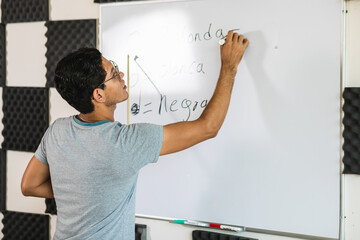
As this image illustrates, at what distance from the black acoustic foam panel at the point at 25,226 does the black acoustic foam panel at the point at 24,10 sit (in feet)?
3.22

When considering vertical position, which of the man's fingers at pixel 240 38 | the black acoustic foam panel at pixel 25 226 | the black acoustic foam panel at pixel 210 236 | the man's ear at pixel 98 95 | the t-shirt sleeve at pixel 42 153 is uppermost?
the man's fingers at pixel 240 38

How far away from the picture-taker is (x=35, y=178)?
1.21m

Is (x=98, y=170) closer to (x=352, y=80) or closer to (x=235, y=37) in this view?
(x=235, y=37)

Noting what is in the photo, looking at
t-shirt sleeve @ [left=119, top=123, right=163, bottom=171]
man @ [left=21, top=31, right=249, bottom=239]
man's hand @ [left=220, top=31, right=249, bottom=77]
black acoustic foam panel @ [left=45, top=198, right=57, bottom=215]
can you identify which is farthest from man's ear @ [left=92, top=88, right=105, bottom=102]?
black acoustic foam panel @ [left=45, top=198, right=57, bottom=215]

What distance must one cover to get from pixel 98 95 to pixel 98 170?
0.73 feet

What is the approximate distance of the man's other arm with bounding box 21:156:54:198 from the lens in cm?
119

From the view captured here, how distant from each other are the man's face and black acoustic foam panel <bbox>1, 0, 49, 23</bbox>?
852mm

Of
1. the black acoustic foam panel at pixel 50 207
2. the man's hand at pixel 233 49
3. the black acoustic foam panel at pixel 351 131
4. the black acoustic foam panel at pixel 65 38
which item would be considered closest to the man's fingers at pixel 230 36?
the man's hand at pixel 233 49

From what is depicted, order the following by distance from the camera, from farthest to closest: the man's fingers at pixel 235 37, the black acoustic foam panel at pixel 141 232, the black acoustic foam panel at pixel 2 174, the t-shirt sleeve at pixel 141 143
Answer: the black acoustic foam panel at pixel 2 174, the black acoustic foam panel at pixel 141 232, the man's fingers at pixel 235 37, the t-shirt sleeve at pixel 141 143

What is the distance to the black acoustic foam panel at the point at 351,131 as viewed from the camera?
4.03 ft

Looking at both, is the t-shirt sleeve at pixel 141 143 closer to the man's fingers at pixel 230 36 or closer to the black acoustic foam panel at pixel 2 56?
the man's fingers at pixel 230 36

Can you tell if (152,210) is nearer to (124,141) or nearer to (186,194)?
(186,194)

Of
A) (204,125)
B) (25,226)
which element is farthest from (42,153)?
(25,226)

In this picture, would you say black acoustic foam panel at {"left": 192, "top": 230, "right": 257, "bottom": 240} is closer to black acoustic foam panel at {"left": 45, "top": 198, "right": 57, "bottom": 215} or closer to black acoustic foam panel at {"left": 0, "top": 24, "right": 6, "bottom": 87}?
black acoustic foam panel at {"left": 45, "top": 198, "right": 57, "bottom": 215}
